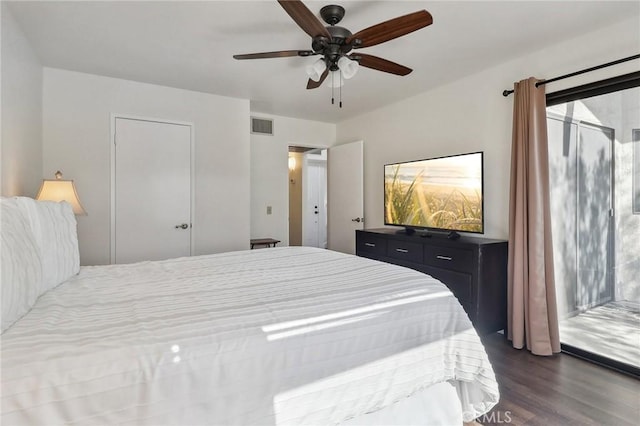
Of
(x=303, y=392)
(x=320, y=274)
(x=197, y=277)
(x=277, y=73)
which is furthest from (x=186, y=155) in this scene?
(x=303, y=392)

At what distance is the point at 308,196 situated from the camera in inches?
287

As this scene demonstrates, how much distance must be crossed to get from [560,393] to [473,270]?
101cm

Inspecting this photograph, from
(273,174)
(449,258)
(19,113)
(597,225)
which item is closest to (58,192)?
(19,113)

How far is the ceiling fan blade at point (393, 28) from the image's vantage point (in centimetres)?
176

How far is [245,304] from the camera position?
4.39 feet

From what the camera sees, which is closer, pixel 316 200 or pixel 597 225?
pixel 597 225

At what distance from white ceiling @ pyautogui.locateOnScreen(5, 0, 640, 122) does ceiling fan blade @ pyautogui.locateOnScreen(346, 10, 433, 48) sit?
34cm

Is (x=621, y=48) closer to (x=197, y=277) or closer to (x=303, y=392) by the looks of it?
(x=303, y=392)

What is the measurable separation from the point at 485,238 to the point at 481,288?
59cm

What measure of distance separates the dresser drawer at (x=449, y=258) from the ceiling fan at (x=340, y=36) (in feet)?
5.30

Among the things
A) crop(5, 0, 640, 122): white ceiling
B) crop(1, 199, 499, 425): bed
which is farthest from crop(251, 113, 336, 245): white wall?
crop(1, 199, 499, 425): bed

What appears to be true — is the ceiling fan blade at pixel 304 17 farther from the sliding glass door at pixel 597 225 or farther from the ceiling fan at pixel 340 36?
the sliding glass door at pixel 597 225

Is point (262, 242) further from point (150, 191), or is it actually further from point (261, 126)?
point (261, 126)

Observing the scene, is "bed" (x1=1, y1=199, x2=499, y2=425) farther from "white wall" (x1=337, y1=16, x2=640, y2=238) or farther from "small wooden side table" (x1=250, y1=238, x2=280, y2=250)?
"small wooden side table" (x1=250, y1=238, x2=280, y2=250)
